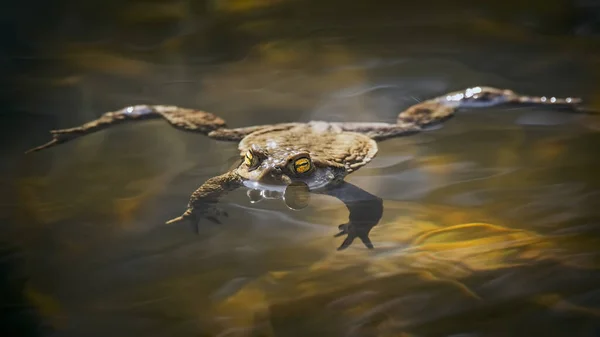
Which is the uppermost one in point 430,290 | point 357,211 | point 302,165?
point 302,165

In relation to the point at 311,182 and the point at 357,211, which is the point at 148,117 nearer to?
the point at 311,182

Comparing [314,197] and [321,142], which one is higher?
[321,142]

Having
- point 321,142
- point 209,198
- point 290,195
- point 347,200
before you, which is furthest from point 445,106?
point 209,198

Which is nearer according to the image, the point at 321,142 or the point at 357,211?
the point at 357,211

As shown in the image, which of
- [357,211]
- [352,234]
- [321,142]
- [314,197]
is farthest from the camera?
[321,142]

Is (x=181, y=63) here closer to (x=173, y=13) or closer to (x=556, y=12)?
(x=173, y=13)

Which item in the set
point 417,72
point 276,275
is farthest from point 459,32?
point 276,275
